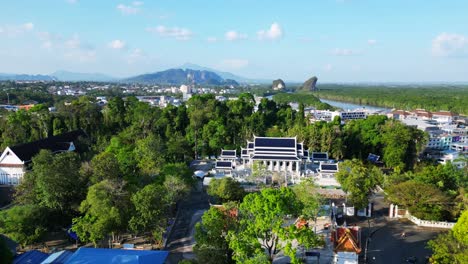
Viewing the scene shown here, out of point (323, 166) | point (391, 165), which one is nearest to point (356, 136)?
point (391, 165)

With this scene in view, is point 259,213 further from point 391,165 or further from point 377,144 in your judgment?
point 377,144

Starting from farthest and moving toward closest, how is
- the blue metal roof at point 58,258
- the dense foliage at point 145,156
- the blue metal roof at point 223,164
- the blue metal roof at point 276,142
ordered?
the blue metal roof at point 276,142 → the blue metal roof at point 223,164 → the dense foliage at point 145,156 → the blue metal roof at point 58,258

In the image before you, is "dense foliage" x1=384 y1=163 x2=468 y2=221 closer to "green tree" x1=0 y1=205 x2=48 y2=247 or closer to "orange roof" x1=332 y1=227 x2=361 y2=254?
"orange roof" x1=332 y1=227 x2=361 y2=254

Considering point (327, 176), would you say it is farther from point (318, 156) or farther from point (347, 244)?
point (347, 244)

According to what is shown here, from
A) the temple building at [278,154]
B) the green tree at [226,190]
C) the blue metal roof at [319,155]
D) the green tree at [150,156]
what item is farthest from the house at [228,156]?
the green tree at [226,190]

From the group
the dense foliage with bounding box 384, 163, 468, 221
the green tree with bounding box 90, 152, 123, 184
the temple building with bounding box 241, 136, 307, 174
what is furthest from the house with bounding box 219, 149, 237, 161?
the dense foliage with bounding box 384, 163, 468, 221

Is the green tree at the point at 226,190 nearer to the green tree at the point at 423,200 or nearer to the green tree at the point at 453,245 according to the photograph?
the green tree at the point at 423,200
